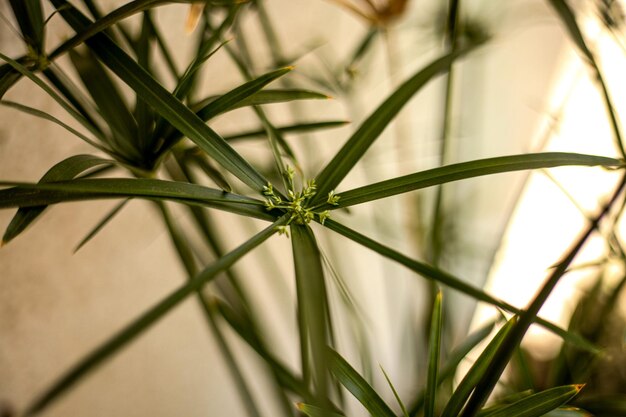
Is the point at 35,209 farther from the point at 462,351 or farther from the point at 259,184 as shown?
the point at 462,351

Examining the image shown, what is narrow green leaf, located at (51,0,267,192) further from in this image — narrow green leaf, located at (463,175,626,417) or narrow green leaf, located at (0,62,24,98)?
narrow green leaf, located at (463,175,626,417)

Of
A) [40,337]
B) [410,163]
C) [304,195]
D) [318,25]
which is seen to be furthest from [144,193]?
[410,163]

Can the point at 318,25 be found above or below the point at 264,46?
above

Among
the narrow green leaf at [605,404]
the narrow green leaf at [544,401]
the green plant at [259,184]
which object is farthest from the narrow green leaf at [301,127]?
the narrow green leaf at [605,404]

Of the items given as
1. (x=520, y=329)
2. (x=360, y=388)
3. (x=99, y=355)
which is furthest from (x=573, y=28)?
(x=99, y=355)

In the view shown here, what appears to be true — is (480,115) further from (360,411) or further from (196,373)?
(196,373)
